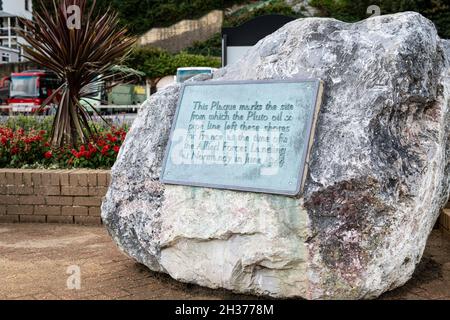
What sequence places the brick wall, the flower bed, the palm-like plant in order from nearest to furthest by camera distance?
the brick wall, the flower bed, the palm-like plant

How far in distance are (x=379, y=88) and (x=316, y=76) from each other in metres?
0.40

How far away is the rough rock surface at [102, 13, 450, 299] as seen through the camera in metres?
3.04

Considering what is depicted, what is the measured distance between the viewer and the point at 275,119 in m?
3.41

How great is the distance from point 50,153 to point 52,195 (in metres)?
0.70

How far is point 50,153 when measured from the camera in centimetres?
609

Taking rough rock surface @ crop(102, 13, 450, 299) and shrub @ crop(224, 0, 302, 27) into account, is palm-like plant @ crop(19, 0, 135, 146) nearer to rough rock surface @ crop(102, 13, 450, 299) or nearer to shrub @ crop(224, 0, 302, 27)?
rough rock surface @ crop(102, 13, 450, 299)

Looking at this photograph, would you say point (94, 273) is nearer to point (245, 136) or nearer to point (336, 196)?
point (245, 136)

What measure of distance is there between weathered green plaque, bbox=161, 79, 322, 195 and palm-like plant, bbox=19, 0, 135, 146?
2.99 m

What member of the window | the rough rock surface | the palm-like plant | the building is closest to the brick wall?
the palm-like plant

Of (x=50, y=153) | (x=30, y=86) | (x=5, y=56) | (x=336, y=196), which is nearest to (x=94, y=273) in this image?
(x=336, y=196)

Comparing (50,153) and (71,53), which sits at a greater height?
(71,53)

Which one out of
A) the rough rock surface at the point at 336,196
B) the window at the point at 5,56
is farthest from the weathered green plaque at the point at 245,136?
the window at the point at 5,56

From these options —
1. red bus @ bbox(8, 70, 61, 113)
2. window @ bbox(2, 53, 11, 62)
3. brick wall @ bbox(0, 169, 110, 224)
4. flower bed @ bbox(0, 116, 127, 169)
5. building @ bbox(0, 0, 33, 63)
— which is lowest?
brick wall @ bbox(0, 169, 110, 224)

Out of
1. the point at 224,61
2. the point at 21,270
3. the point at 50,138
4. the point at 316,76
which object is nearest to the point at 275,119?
the point at 316,76
